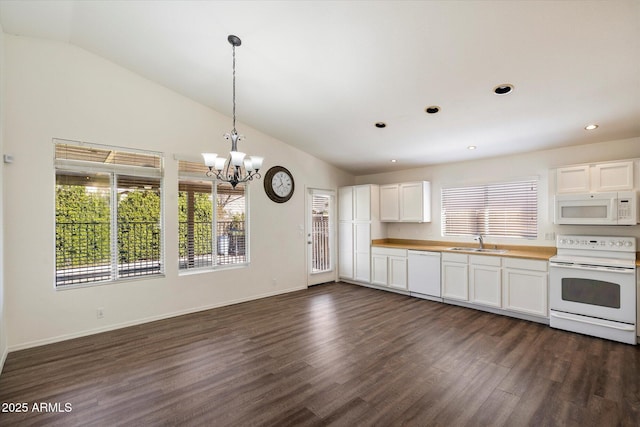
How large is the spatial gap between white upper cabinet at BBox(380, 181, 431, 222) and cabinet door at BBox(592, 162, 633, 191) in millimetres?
2408

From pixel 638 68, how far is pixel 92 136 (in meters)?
5.72

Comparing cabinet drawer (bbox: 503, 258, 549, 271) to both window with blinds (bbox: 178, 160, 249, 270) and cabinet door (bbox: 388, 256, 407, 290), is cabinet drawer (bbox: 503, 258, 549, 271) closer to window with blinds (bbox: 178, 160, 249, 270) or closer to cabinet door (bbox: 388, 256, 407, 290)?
cabinet door (bbox: 388, 256, 407, 290)

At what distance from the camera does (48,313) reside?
137 inches

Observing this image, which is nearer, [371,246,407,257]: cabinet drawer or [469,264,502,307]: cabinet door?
[469,264,502,307]: cabinet door

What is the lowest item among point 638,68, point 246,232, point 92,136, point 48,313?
point 48,313

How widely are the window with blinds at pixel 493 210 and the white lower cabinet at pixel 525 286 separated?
2.70 ft

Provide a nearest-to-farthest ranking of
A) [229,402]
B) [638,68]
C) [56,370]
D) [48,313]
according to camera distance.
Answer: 1. [229,402]
2. [638,68]
3. [56,370]
4. [48,313]

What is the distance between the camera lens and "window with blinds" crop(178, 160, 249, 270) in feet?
15.0

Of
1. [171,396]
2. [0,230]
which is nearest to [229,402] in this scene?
[171,396]

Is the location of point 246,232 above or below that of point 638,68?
below

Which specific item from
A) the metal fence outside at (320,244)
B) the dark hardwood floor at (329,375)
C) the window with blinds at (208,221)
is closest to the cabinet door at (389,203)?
the metal fence outside at (320,244)

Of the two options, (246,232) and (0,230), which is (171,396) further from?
(246,232)

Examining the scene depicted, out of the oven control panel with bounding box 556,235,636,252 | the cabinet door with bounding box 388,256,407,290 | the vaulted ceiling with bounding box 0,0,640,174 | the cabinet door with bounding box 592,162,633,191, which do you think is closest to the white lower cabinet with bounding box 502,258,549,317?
the oven control panel with bounding box 556,235,636,252

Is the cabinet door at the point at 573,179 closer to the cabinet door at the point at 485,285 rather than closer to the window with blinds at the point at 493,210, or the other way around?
the window with blinds at the point at 493,210
